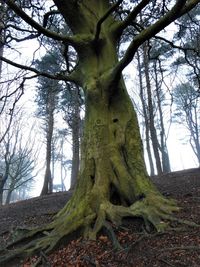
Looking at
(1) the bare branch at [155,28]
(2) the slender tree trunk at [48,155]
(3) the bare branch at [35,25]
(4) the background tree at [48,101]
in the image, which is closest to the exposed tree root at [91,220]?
(1) the bare branch at [155,28]

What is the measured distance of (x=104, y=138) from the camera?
5375 mm

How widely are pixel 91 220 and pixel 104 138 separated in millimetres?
1424

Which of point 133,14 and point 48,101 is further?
point 48,101

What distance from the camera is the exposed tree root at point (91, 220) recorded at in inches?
173

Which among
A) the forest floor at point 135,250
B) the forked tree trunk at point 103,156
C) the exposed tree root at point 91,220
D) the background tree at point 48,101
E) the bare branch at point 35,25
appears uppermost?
the background tree at point 48,101

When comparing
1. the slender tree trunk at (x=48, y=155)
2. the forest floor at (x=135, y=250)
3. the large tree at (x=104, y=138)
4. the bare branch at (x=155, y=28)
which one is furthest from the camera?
the slender tree trunk at (x=48, y=155)

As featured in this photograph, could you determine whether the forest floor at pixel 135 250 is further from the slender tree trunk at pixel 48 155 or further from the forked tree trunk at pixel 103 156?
the slender tree trunk at pixel 48 155

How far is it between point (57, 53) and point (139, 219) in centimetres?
1206

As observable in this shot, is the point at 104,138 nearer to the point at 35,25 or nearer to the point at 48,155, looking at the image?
the point at 35,25

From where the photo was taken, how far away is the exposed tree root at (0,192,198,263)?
439cm

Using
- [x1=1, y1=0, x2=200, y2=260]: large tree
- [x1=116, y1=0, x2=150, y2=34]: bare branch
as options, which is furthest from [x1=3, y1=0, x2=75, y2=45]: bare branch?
[x1=116, y1=0, x2=150, y2=34]: bare branch

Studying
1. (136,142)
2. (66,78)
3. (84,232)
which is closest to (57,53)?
(66,78)

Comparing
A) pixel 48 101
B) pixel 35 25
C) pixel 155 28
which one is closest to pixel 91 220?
pixel 155 28

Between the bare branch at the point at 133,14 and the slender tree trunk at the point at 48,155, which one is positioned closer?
Answer: the bare branch at the point at 133,14
